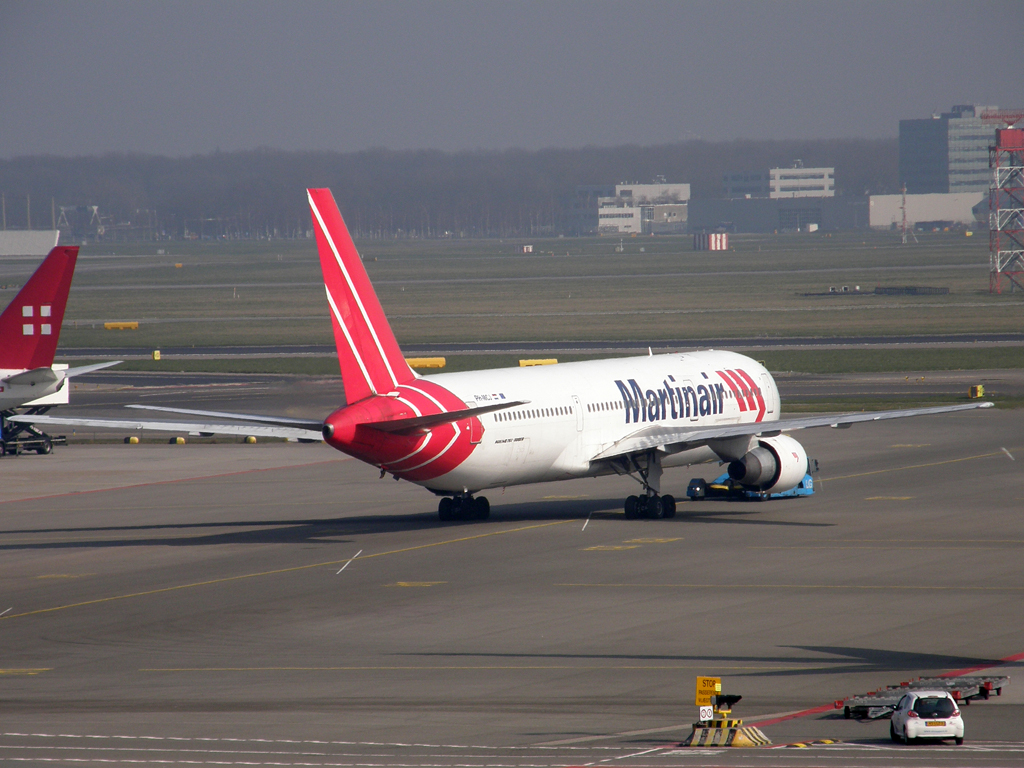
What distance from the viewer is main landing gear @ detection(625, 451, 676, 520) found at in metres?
46.2

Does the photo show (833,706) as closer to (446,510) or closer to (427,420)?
(427,420)

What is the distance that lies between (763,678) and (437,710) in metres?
5.99

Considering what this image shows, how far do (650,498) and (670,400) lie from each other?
4.98 m

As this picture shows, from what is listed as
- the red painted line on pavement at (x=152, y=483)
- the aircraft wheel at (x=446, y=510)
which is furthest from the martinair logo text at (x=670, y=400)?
the red painted line on pavement at (x=152, y=483)

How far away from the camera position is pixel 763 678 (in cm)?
2550

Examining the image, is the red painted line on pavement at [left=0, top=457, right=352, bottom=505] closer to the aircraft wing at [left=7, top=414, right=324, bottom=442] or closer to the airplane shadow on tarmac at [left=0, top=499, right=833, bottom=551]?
the airplane shadow on tarmac at [left=0, top=499, right=833, bottom=551]

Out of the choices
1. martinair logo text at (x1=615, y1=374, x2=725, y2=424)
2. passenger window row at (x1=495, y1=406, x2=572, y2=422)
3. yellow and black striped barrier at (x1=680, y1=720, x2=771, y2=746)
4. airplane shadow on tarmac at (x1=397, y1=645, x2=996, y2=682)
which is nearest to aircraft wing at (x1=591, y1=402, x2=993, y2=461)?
martinair logo text at (x1=615, y1=374, x2=725, y2=424)

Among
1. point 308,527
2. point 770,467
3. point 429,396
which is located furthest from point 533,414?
point 770,467

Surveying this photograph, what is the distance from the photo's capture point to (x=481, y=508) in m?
46.5

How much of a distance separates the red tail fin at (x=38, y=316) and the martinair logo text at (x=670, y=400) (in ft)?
82.4

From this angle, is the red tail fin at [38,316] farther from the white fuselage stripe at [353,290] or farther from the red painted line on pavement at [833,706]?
the red painted line on pavement at [833,706]

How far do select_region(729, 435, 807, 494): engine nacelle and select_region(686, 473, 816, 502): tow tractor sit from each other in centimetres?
282

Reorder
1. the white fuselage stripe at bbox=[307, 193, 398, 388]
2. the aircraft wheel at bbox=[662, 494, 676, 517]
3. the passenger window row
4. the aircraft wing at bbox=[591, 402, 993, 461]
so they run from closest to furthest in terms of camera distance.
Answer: the white fuselage stripe at bbox=[307, 193, 398, 388]
the passenger window row
the aircraft wing at bbox=[591, 402, 993, 461]
the aircraft wheel at bbox=[662, 494, 676, 517]

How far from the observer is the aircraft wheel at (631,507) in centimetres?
4634
